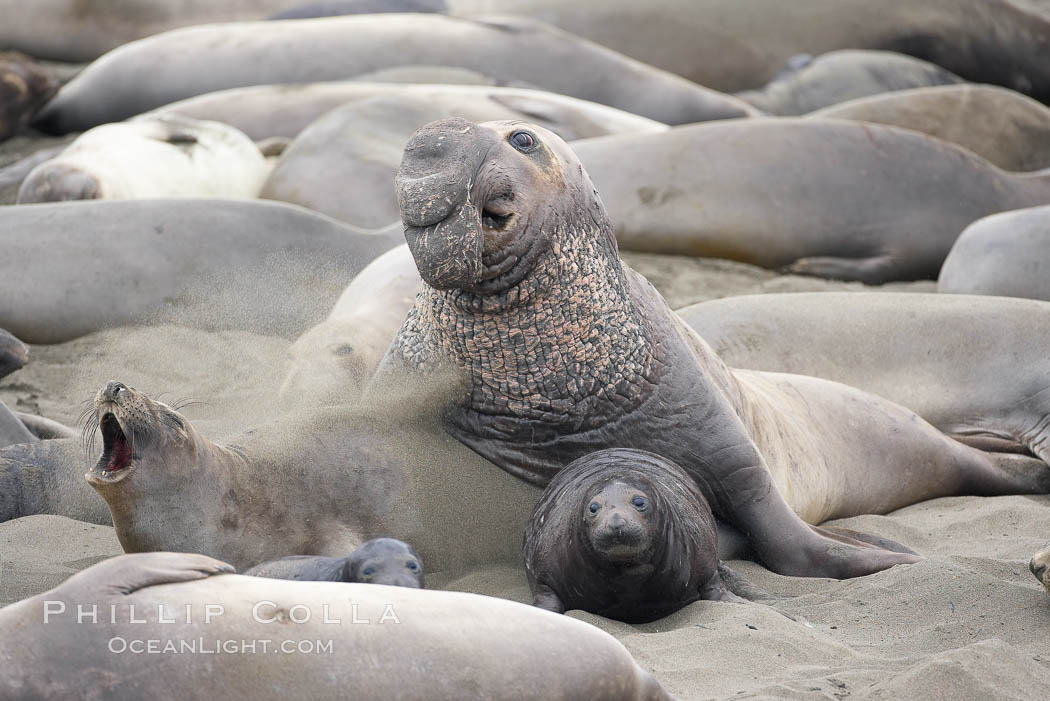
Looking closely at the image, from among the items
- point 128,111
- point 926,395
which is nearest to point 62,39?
point 128,111

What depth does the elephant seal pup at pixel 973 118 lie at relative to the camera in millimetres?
8430

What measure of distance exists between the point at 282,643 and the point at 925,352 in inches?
145

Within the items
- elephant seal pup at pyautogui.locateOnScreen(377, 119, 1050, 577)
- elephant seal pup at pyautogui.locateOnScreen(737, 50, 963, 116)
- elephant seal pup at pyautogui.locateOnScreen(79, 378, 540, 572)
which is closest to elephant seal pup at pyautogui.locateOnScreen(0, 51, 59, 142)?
elephant seal pup at pyautogui.locateOnScreen(737, 50, 963, 116)

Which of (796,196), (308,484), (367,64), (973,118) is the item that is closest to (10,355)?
(308,484)

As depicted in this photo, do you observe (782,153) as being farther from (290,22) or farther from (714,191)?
(290,22)

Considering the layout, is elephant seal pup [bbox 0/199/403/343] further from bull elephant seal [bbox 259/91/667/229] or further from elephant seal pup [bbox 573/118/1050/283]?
elephant seal pup [bbox 573/118/1050/283]

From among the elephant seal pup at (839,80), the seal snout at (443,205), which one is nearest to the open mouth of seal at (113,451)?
Result: the seal snout at (443,205)

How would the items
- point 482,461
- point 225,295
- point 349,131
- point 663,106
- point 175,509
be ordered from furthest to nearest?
point 663,106 < point 349,131 < point 225,295 < point 482,461 < point 175,509

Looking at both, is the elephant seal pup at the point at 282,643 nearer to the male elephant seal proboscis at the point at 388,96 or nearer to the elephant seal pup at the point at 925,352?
the elephant seal pup at the point at 925,352

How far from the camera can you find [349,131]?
24.5ft

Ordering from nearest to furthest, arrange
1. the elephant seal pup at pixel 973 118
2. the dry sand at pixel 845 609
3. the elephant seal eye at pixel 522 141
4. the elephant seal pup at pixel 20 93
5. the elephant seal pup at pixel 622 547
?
the dry sand at pixel 845 609, the elephant seal pup at pixel 622 547, the elephant seal eye at pixel 522 141, the elephant seal pup at pixel 973 118, the elephant seal pup at pixel 20 93

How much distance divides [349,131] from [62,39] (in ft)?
16.5

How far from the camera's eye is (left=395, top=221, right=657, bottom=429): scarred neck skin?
3.75 m

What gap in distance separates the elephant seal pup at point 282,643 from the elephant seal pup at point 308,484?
0.70m
